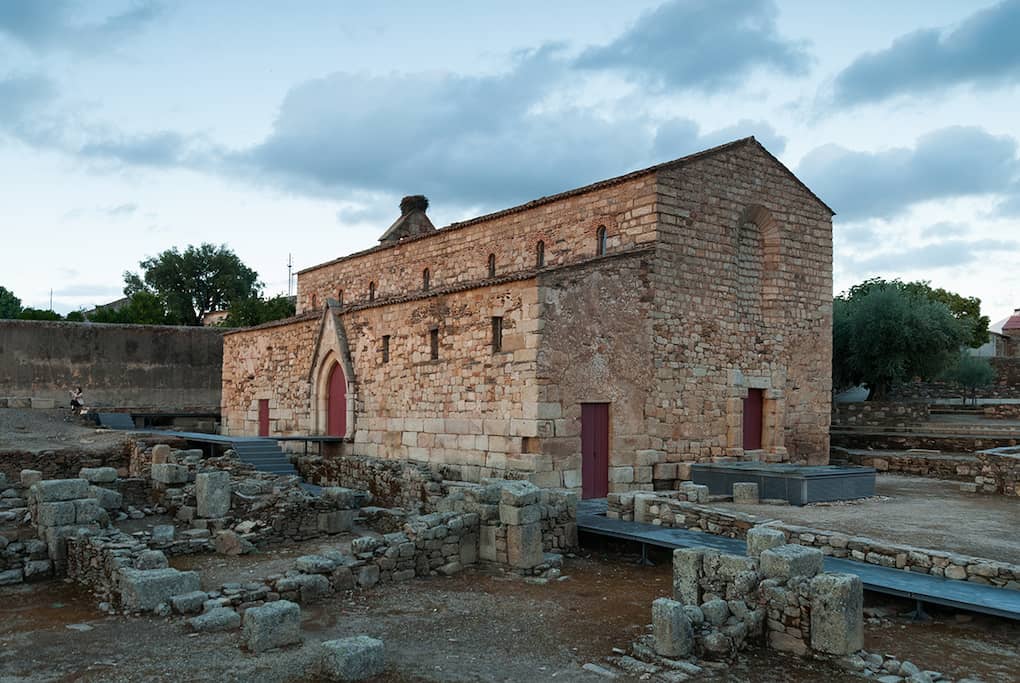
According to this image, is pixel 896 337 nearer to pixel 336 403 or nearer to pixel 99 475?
pixel 336 403

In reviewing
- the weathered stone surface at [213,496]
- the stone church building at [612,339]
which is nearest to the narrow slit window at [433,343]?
the stone church building at [612,339]

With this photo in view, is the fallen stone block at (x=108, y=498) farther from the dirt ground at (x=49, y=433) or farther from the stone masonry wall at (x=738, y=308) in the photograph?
the stone masonry wall at (x=738, y=308)

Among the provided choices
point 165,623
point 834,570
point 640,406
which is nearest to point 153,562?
point 165,623

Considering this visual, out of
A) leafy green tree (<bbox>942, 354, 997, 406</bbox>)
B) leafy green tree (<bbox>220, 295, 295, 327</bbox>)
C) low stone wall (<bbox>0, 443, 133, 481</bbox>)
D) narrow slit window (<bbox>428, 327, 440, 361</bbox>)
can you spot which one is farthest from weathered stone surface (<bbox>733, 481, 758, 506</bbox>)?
leafy green tree (<bbox>220, 295, 295, 327</bbox>)

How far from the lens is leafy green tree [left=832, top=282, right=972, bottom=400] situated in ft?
94.7

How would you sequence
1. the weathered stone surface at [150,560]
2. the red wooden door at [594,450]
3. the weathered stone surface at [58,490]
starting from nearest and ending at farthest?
the weathered stone surface at [150,560], the weathered stone surface at [58,490], the red wooden door at [594,450]

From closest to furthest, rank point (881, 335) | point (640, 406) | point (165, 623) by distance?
point (165, 623), point (640, 406), point (881, 335)

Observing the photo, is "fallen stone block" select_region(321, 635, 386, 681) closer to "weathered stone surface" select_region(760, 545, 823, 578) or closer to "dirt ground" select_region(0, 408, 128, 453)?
"weathered stone surface" select_region(760, 545, 823, 578)

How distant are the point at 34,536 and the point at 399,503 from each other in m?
6.68

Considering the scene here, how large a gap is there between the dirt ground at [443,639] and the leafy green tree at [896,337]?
2099cm

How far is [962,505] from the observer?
48.1 feet

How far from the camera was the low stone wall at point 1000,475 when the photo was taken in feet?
52.2

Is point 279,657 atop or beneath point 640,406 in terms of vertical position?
beneath

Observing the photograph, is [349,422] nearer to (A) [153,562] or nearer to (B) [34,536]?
(B) [34,536]
